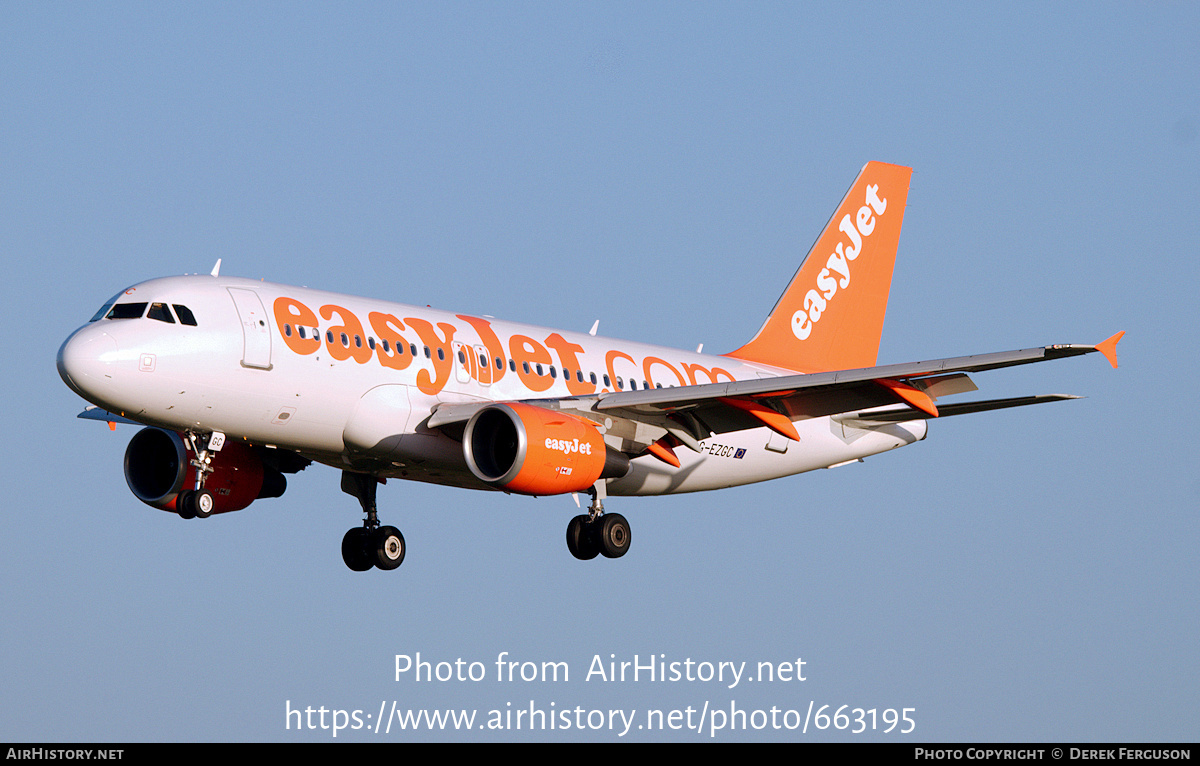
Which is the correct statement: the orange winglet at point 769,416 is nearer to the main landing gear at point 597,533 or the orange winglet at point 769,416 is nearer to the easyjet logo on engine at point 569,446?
the easyjet logo on engine at point 569,446

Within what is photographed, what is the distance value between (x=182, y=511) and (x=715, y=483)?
43.0 ft

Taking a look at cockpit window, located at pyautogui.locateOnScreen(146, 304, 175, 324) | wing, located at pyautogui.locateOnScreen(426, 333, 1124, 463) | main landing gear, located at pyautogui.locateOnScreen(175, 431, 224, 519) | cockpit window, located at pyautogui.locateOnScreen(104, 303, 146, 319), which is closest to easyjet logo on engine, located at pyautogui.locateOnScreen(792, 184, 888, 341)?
wing, located at pyautogui.locateOnScreen(426, 333, 1124, 463)

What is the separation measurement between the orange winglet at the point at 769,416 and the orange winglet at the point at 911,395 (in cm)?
241

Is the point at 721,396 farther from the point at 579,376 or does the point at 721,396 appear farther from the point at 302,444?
the point at 302,444

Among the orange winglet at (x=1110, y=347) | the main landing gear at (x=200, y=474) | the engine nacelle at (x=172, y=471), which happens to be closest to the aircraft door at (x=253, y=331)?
the main landing gear at (x=200, y=474)

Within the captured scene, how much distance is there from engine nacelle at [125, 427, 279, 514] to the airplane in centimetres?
4

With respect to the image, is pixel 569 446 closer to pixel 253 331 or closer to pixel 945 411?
pixel 253 331

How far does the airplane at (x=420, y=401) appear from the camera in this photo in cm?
2956

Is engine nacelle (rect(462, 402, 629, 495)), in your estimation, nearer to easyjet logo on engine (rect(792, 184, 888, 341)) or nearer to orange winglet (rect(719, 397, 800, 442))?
orange winglet (rect(719, 397, 800, 442))

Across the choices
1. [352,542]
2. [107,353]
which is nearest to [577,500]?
[352,542]

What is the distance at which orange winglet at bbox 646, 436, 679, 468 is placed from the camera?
34.3 m

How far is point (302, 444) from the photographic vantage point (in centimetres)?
3155

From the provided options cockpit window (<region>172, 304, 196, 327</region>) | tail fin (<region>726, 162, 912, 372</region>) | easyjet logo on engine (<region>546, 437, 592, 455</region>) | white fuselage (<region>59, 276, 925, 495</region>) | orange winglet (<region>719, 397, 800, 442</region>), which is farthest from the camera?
tail fin (<region>726, 162, 912, 372</region>)

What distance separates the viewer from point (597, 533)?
3441cm
